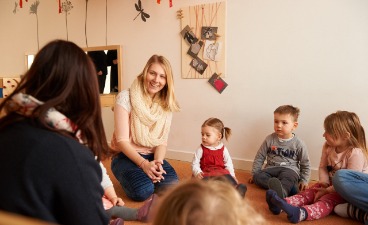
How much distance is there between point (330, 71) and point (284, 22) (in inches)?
16.7

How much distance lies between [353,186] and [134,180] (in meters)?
1.03

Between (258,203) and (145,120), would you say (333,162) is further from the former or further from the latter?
(145,120)

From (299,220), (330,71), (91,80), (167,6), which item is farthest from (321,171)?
(167,6)

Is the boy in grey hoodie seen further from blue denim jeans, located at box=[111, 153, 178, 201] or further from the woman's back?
the woman's back

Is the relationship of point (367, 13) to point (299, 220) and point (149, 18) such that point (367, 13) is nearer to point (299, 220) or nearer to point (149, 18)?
point (299, 220)

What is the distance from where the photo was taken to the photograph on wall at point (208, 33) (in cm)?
232

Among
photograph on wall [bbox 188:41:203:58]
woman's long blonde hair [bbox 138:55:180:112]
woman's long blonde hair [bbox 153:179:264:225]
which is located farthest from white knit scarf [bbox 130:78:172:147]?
woman's long blonde hair [bbox 153:179:264:225]

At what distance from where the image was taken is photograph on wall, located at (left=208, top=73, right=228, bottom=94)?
234 cm

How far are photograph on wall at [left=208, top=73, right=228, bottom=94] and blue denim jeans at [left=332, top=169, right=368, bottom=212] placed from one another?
3.59 ft

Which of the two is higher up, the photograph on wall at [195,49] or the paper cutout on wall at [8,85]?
the photograph on wall at [195,49]

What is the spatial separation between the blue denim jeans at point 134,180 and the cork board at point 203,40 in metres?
0.94

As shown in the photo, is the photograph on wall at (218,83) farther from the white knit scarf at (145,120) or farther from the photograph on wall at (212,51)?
the white knit scarf at (145,120)

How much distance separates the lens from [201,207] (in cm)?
55

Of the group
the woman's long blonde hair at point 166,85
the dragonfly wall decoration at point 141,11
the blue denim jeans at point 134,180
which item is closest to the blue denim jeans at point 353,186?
the blue denim jeans at point 134,180
